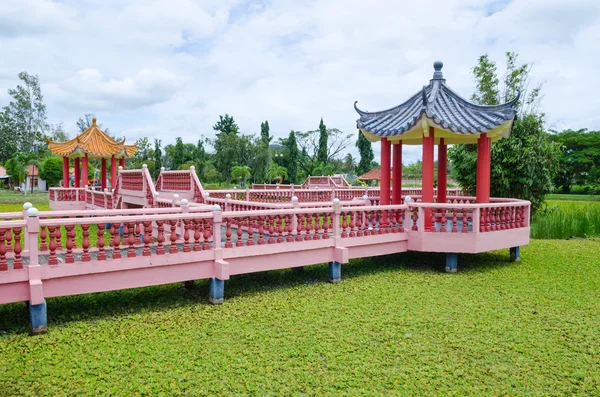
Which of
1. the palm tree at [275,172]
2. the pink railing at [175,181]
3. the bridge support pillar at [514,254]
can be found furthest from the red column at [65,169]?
the palm tree at [275,172]

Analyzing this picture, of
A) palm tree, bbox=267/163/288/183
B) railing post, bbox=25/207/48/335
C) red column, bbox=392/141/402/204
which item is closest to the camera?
railing post, bbox=25/207/48/335

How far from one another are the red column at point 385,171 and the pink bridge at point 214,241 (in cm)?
80

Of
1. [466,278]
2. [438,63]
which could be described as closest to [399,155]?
[438,63]

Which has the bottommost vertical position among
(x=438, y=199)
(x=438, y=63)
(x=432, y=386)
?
(x=432, y=386)

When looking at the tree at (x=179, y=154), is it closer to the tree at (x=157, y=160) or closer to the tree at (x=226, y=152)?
the tree at (x=157, y=160)

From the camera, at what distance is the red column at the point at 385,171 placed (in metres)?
10.7

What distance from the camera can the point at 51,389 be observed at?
4.25 metres

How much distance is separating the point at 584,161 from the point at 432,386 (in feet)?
155

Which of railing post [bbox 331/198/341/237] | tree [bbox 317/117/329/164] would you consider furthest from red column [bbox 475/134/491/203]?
A: tree [bbox 317/117/329/164]

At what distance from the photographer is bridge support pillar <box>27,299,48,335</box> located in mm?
5570

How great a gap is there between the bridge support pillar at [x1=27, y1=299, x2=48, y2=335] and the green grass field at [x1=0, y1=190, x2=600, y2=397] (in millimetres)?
132

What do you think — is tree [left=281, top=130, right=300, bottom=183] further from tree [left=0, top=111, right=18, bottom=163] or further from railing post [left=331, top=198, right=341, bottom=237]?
railing post [left=331, top=198, right=341, bottom=237]

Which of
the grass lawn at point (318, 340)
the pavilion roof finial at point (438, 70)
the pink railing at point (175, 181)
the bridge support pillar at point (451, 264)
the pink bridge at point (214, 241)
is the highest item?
the pavilion roof finial at point (438, 70)

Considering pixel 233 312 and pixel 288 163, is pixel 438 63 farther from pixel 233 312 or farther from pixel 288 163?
pixel 288 163
